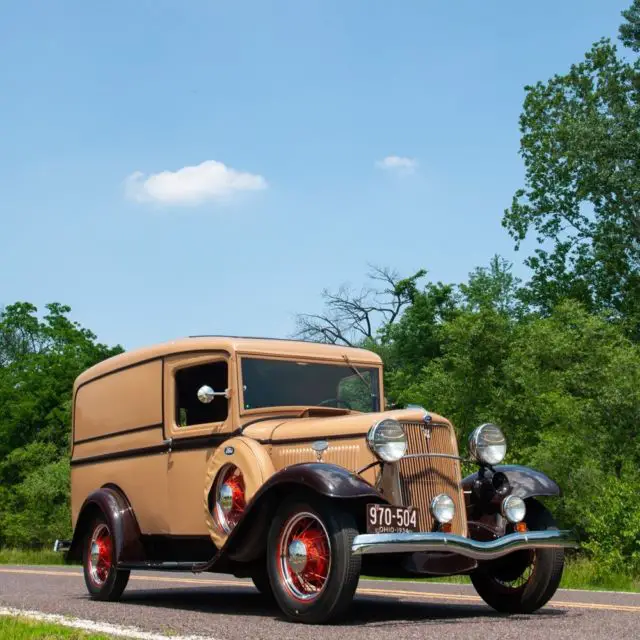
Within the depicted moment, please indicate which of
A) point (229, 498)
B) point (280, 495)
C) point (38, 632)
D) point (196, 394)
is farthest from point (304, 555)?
point (196, 394)

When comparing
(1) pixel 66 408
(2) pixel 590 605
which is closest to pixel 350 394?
(2) pixel 590 605

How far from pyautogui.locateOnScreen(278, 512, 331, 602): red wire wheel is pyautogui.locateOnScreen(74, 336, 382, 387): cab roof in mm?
2038

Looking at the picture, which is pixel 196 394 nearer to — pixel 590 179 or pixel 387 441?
pixel 387 441

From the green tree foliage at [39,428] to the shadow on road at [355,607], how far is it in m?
30.0

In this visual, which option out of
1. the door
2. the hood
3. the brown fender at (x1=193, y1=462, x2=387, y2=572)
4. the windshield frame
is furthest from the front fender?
the door

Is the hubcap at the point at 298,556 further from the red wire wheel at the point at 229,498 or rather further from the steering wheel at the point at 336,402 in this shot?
the steering wheel at the point at 336,402

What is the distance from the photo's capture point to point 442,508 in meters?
7.73

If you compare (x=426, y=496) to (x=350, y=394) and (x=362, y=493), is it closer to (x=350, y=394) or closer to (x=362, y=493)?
(x=362, y=493)

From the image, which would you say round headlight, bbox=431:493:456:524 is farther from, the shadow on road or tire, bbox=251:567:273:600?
tire, bbox=251:567:273:600

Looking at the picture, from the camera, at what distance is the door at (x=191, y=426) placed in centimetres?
913

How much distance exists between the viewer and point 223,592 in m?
11.7

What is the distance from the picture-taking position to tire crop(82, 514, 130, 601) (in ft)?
32.5

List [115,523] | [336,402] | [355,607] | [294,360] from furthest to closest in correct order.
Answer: [115,523] < [336,402] < [294,360] < [355,607]

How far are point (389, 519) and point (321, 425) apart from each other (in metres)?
1.21
